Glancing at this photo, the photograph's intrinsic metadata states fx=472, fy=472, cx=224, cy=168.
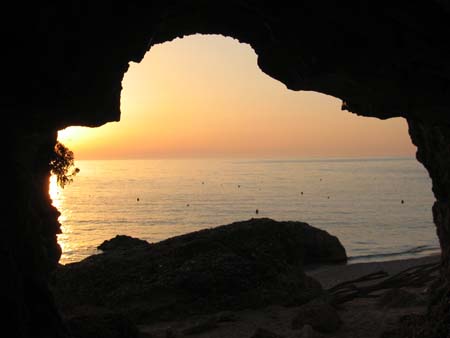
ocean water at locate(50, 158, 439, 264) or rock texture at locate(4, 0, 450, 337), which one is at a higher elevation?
rock texture at locate(4, 0, 450, 337)

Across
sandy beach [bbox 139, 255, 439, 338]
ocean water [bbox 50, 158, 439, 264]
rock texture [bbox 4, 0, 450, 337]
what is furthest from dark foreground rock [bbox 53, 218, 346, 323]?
ocean water [bbox 50, 158, 439, 264]

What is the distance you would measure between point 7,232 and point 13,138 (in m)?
1.70

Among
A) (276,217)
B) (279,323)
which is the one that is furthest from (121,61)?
(276,217)

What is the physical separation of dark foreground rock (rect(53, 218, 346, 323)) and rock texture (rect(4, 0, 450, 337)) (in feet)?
21.5

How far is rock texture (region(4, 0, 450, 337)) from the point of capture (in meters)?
7.17

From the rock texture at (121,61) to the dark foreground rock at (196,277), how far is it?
6.57m

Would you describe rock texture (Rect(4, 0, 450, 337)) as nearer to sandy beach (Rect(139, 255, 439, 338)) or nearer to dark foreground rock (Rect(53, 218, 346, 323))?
sandy beach (Rect(139, 255, 439, 338))

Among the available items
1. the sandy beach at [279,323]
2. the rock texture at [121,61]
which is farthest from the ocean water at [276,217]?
the rock texture at [121,61]

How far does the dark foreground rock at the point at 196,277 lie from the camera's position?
15750 millimetres

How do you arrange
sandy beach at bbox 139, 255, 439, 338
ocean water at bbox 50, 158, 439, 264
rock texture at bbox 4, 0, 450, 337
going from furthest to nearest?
ocean water at bbox 50, 158, 439, 264, sandy beach at bbox 139, 255, 439, 338, rock texture at bbox 4, 0, 450, 337

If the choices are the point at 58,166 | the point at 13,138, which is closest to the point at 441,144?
the point at 13,138

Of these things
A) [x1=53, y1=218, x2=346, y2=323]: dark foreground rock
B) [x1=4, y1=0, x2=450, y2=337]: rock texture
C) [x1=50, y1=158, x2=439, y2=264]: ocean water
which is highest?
[x1=4, y1=0, x2=450, y2=337]: rock texture

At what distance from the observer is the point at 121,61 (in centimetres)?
837

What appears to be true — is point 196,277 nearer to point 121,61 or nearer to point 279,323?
point 279,323
